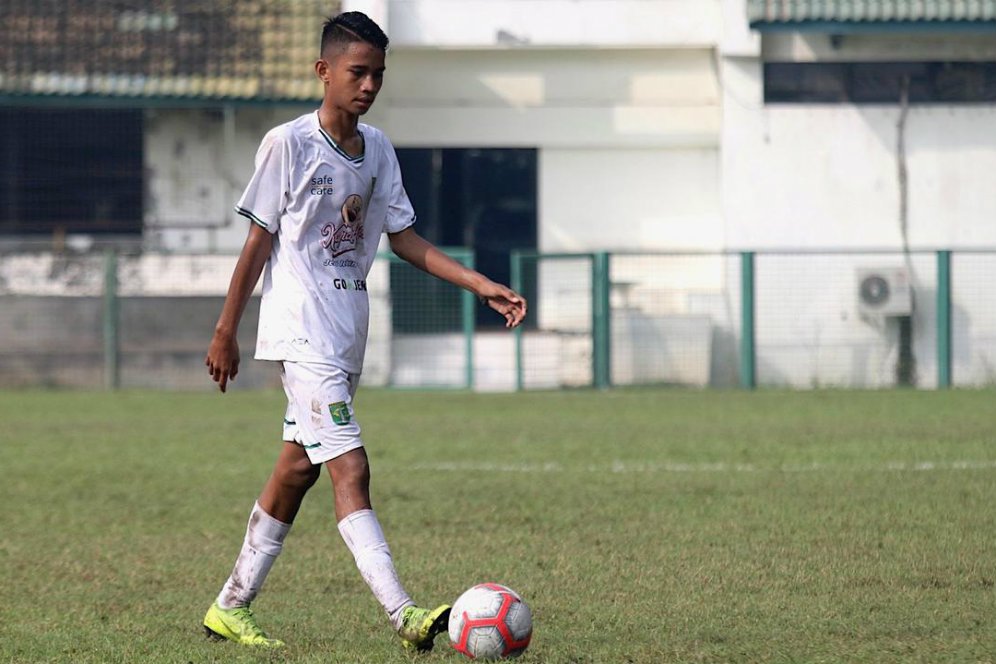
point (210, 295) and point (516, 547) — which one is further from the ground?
point (210, 295)

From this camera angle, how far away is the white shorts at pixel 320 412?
17.5 ft

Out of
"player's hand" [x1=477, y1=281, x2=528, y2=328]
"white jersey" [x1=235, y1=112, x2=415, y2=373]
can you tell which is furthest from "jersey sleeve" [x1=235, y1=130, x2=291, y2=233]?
"player's hand" [x1=477, y1=281, x2=528, y2=328]

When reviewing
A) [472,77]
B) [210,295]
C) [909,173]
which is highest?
[472,77]

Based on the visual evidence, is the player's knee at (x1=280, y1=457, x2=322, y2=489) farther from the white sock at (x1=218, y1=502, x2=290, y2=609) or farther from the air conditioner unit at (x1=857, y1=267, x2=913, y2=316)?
the air conditioner unit at (x1=857, y1=267, x2=913, y2=316)

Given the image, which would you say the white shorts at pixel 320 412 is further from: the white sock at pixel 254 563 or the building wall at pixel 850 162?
the building wall at pixel 850 162

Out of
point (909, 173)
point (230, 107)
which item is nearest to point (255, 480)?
point (230, 107)

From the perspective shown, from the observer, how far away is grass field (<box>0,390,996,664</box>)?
552cm

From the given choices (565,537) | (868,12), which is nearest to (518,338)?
(868,12)

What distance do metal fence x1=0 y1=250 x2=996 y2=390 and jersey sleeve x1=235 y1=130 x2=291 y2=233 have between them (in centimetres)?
1582

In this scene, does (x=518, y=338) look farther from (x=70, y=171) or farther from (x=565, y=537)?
(x=565, y=537)

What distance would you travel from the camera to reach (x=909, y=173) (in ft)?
74.9

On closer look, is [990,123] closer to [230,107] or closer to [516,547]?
[230,107]

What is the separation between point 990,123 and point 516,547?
1699 cm

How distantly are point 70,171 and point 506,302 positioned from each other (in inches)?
734
